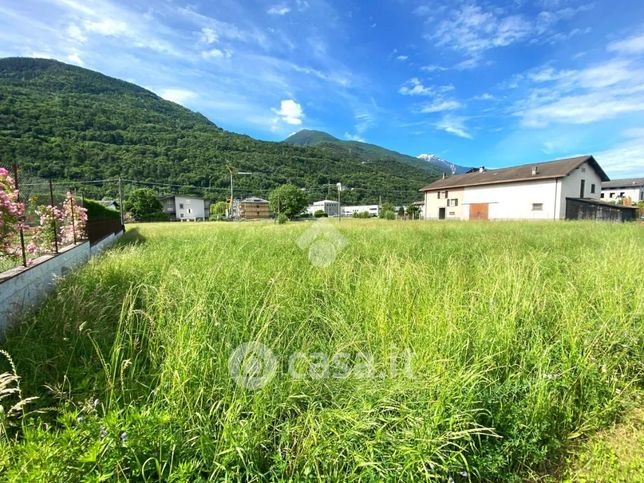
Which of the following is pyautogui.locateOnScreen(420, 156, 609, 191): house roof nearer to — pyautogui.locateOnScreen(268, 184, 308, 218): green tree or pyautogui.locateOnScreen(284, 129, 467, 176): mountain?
pyautogui.locateOnScreen(268, 184, 308, 218): green tree

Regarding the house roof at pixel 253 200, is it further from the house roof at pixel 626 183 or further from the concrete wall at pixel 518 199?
the house roof at pixel 626 183

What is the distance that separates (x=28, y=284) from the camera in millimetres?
3588

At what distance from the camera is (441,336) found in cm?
239

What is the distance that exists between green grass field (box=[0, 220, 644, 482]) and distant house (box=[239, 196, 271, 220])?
7152 cm

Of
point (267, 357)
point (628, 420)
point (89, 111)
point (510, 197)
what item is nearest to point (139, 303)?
point (267, 357)

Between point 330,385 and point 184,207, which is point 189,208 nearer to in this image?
point 184,207

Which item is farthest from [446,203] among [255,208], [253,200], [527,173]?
[255,208]

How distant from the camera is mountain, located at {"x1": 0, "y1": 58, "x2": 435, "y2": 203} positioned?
39344 mm

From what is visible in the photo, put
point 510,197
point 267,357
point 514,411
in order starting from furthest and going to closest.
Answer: point 510,197
point 267,357
point 514,411

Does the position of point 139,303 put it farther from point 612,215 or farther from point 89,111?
point 89,111

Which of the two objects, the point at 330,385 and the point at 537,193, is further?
the point at 537,193

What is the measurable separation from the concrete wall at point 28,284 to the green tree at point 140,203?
5474 centimetres

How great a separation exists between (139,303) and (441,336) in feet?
10.7

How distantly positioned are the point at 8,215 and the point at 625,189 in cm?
8631
